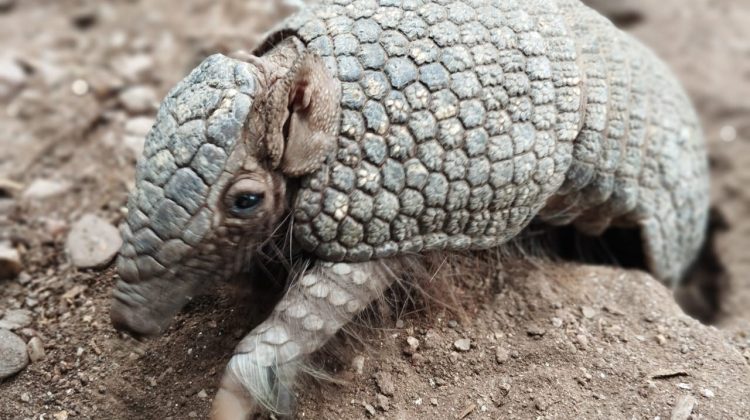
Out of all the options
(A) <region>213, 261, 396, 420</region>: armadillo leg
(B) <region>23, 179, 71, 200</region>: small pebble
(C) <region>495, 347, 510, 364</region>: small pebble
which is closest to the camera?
(A) <region>213, 261, 396, 420</region>: armadillo leg

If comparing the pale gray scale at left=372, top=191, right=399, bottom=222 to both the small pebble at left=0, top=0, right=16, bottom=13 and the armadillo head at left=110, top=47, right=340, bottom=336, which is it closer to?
the armadillo head at left=110, top=47, right=340, bottom=336

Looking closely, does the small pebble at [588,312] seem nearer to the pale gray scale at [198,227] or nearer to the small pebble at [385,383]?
the small pebble at [385,383]

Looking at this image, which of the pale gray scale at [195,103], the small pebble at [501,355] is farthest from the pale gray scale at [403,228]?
the pale gray scale at [195,103]

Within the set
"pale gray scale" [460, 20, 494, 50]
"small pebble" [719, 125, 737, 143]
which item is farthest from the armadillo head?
"small pebble" [719, 125, 737, 143]

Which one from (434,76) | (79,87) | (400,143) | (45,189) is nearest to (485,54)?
(434,76)

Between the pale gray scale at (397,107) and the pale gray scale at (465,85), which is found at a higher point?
the pale gray scale at (465,85)

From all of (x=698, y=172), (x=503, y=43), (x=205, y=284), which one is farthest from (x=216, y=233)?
(x=698, y=172)

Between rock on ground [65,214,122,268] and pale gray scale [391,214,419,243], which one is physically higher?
pale gray scale [391,214,419,243]

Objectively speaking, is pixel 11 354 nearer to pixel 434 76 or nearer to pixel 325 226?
pixel 325 226
